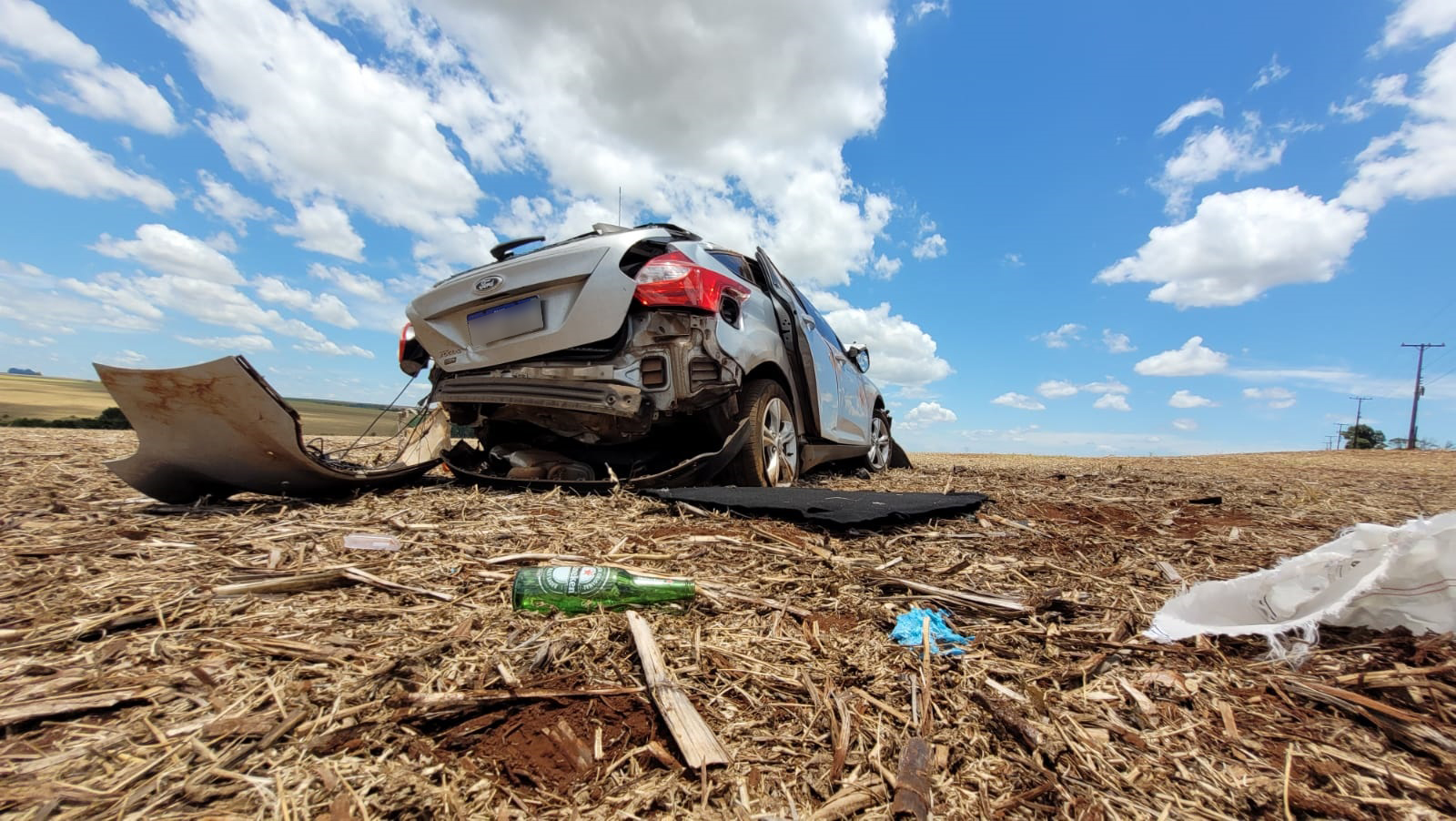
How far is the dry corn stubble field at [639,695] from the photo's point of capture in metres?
1.01

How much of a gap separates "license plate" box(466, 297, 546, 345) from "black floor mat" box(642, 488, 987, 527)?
47.5 inches

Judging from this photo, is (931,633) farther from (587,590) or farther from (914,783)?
(587,590)

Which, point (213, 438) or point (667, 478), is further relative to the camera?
point (667, 478)

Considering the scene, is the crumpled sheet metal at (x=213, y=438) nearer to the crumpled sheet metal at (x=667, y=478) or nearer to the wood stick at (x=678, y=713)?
the crumpled sheet metal at (x=667, y=478)

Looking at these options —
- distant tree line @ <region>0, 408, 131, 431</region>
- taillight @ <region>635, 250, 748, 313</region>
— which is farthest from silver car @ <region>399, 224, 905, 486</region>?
distant tree line @ <region>0, 408, 131, 431</region>

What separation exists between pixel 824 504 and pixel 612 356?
1.42 m

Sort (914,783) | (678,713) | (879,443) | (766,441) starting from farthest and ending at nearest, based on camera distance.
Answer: (879,443) → (766,441) → (678,713) → (914,783)

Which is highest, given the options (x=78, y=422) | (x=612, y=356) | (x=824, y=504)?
(x=612, y=356)

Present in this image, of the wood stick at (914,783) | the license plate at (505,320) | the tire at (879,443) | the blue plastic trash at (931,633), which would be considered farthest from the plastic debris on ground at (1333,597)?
the tire at (879,443)

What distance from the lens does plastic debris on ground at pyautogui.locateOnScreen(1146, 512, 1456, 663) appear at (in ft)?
5.25

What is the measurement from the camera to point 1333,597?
5.52ft

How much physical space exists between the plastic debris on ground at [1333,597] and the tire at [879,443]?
507cm

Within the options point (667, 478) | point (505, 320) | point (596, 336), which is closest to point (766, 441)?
point (667, 478)

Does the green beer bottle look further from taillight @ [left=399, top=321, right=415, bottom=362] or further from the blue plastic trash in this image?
taillight @ [left=399, top=321, right=415, bottom=362]
